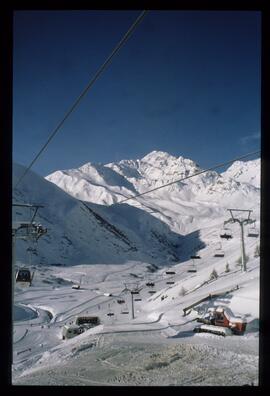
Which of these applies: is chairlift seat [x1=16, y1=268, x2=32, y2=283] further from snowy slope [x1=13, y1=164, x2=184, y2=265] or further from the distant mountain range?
snowy slope [x1=13, y1=164, x2=184, y2=265]

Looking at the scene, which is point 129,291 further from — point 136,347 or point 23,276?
point 136,347

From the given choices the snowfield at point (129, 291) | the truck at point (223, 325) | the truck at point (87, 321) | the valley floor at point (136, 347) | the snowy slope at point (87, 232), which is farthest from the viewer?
the snowy slope at point (87, 232)

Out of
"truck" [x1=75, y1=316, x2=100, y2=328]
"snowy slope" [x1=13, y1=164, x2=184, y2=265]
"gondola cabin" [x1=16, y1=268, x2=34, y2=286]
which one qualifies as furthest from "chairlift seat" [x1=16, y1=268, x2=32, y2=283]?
"snowy slope" [x1=13, y1=164, x2=184, y2=265]

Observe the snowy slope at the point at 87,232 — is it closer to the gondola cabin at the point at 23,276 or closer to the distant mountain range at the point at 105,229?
the distant mountain range at the point at 105,229

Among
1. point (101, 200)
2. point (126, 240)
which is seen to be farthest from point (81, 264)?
point (101, 200)

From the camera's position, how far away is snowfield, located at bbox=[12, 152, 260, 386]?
3.28 m

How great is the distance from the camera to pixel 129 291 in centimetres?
3869

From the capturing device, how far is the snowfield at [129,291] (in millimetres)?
3275

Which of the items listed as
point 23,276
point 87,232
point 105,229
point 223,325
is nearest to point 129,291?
point 23,276

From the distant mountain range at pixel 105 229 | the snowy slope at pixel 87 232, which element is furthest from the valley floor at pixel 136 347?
the distant mountain range at pixel 105 229
